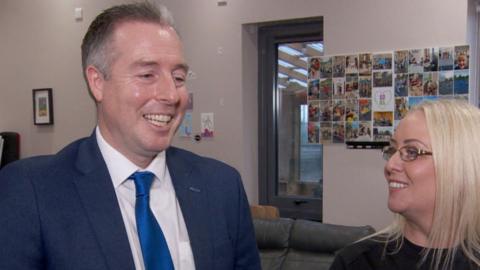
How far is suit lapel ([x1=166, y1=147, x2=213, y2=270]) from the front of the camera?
46.9 inches

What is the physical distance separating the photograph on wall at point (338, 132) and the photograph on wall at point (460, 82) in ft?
2.74

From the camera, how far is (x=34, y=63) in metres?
4.82

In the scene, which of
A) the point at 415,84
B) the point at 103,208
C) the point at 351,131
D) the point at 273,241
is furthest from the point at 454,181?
the point at 351,131

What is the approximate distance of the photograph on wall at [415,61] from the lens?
3.32 metres

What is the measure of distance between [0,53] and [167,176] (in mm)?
4494

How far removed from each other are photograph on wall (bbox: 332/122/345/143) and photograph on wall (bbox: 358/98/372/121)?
16cm

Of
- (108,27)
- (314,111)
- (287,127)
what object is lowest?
(287,127)

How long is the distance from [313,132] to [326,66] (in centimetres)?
53

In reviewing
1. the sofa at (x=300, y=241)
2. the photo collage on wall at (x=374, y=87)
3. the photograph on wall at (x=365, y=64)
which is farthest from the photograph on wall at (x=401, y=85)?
the sofa at (x=300, y=241)

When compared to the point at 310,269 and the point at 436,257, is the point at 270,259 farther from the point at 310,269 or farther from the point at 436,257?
the point at 436,257

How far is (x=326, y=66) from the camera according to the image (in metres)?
3.66

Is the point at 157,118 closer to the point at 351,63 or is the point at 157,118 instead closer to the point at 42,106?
the point at 351,63

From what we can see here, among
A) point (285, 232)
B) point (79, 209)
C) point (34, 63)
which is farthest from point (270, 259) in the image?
point (34, 63)

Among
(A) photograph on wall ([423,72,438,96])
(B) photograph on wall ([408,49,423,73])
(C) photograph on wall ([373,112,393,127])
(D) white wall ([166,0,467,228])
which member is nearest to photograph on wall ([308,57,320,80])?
(D) white wall ([166,0,467,228])
